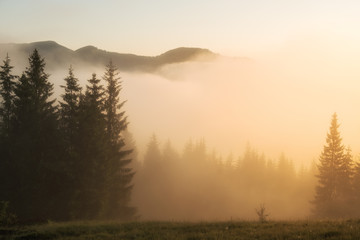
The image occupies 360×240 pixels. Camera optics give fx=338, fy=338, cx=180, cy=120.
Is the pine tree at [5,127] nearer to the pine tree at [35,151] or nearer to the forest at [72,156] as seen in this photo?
the forest at [72,156]

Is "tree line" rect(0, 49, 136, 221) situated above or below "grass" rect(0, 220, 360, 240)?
above

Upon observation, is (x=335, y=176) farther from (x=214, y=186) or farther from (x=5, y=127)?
(x=5, y=127)

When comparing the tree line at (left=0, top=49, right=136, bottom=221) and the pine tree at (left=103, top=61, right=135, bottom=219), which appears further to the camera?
the pine tree at (left=103, top=61, right=135, bottom=219)

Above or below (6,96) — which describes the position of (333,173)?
below

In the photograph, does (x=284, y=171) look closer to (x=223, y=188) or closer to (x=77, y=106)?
(x=223, y=188)

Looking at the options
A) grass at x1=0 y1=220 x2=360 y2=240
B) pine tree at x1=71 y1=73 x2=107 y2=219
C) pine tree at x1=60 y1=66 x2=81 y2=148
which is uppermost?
pine tree at x1=60 y1=66 x2=81 y2=148

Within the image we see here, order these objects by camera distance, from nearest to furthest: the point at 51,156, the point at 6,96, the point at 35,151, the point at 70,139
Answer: the point at 70,139
the point at 51,156
the point at 35,151
the point at 6,96

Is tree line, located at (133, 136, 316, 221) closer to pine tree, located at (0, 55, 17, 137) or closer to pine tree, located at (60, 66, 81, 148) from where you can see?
pine tree, located at (60, 66, 81, 148)

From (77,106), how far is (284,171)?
74.2 m

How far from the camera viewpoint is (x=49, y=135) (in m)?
35.4

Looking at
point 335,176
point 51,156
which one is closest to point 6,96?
point 51,156

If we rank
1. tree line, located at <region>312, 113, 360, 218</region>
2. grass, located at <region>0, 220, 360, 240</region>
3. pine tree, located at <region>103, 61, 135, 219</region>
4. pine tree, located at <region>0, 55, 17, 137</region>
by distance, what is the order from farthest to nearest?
tree line, located at <region>312, 113, 360, 218</region>
pine tree, located at <region>103, 61, 135, 219</region>
pine tree, located at <region>0, 55, 17, 137</region>
grass, located at <region>0, 220, 360, 240</region>

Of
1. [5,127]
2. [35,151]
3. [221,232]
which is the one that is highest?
[5,127]

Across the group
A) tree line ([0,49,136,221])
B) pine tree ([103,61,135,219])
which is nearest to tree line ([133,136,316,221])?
pine tree ([103,61,135,219])
